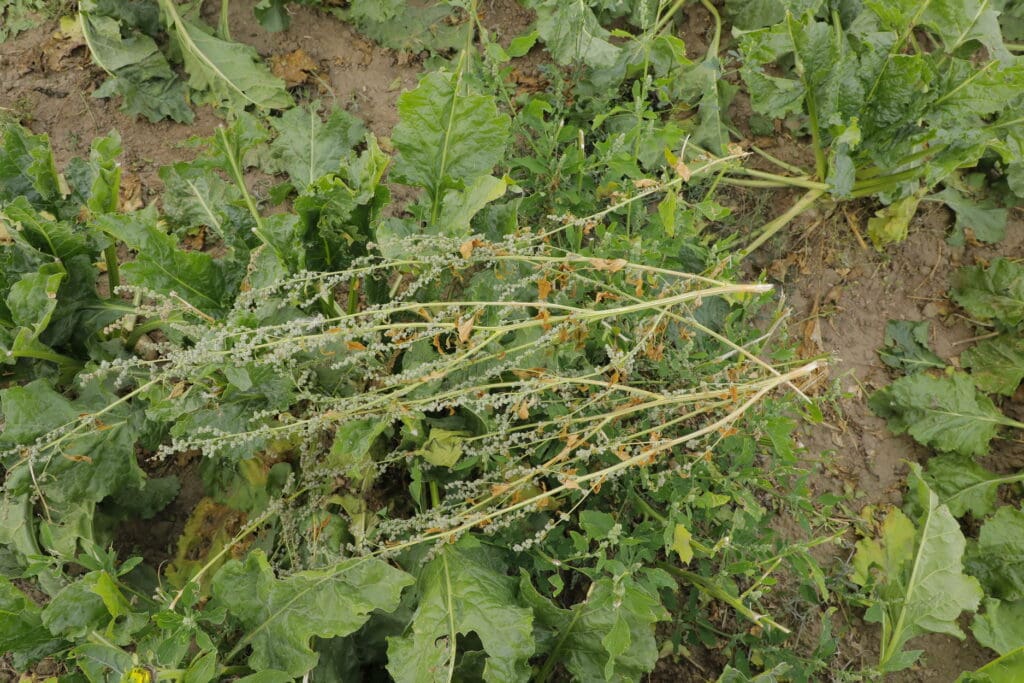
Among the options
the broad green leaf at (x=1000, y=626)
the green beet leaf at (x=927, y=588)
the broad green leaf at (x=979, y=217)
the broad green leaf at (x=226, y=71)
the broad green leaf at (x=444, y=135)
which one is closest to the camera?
the broad green leaf at (x=444, y=135)

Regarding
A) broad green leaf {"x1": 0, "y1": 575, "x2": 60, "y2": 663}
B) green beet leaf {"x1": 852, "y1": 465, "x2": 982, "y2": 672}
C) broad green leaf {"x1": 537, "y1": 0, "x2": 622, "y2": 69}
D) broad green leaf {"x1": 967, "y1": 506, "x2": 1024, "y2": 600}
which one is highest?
broad green leaf {"x1": 537, "y1": 0, "x2": 622, "y2": 69}

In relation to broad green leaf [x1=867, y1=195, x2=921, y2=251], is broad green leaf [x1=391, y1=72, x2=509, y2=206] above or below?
above

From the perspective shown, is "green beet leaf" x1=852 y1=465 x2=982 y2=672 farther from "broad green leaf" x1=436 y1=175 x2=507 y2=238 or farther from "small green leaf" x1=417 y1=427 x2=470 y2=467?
"broad green leaf" x1=436 y1=175 x2=507 y2=238

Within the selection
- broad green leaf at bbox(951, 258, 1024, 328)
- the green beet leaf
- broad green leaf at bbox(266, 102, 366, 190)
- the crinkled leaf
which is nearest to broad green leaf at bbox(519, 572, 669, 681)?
the green beet leaf

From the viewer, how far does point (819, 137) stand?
11.2ft

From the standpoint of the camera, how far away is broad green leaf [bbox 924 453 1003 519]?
3.26m

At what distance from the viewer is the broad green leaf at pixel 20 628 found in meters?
2.09

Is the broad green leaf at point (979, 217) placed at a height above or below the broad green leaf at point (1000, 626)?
above

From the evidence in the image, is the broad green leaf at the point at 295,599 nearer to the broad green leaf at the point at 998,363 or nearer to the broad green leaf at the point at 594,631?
the broad green leaf at the point at 594,631

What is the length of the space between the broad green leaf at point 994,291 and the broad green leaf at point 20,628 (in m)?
3.97

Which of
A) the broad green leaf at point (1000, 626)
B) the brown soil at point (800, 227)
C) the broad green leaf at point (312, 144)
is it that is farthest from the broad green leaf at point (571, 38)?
the broad green leaf at point (1000, 626)

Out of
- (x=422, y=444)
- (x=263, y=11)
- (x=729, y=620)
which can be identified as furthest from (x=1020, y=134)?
(x=263, y=11)

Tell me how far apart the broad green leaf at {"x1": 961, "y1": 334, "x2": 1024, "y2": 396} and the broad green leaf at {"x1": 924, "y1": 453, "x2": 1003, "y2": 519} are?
0.40 meters

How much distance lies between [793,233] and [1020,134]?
1.01m
